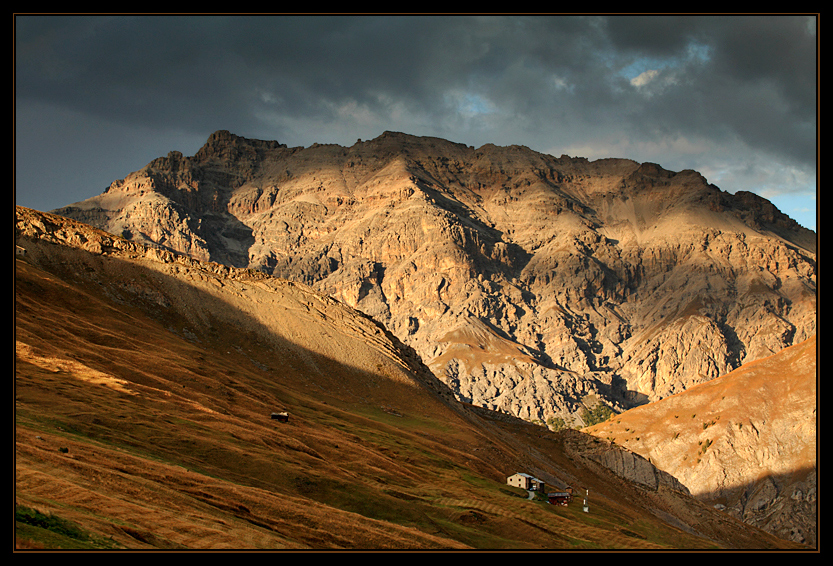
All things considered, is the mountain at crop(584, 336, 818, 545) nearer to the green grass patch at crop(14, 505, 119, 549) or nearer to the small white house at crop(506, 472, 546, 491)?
the small white house at crop(506, 472, 546, 491)

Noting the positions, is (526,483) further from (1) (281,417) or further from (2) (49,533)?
(2) (49,533)

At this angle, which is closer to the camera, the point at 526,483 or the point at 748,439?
the point at 526,483

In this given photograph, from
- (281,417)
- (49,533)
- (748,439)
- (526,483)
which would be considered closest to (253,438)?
(281,417)

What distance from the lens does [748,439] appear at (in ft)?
468

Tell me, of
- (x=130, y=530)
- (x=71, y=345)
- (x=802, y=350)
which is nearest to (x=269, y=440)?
(x=71, y=345)

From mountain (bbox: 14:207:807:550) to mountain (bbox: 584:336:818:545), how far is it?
2096 centimetres

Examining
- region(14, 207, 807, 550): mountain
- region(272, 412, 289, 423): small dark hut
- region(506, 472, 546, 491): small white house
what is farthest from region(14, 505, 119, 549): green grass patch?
region(506, 472, 546, 491): small white house

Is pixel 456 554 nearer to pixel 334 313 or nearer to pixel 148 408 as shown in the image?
pixel 148 408

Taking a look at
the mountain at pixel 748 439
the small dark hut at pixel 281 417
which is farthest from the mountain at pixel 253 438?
the mountain at pixel 748 439

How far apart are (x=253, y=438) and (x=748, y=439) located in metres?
123

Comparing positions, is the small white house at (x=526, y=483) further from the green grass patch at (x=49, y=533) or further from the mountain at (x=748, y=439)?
the mountain at (x=748, y=439)

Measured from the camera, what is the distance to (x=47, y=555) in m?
21.8

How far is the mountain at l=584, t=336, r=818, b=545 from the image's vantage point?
12850cm

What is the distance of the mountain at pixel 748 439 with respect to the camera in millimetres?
128500
